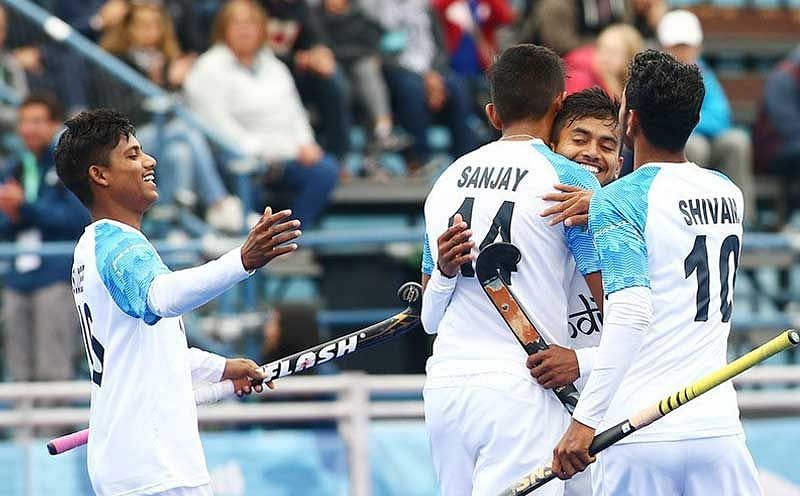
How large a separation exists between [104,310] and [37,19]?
6483 mm

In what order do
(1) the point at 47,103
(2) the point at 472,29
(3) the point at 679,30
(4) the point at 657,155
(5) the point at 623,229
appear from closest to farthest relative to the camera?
(5) the point at 623,229, (4) the point at 657,155, (3) the point at 679,30, (1) the point at 47,103, (2) the point at 472,29

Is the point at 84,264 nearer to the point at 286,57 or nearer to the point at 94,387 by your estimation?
the point at 94,387

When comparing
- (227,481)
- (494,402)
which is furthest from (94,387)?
(227,481)

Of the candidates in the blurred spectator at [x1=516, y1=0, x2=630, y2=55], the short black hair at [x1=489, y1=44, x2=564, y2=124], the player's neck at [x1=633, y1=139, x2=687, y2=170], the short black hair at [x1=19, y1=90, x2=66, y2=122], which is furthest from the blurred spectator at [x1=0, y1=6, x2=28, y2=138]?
the player's neck at [x1=633, y1=139, x2=687, y2=170]

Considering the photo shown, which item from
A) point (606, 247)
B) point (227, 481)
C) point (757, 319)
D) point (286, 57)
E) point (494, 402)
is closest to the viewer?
point (606, 247)

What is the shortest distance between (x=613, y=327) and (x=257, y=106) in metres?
7.05

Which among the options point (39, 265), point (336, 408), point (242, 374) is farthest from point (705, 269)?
point (39, 265)

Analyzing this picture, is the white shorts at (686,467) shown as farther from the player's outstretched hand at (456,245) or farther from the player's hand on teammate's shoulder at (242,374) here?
the player's hand on teammate's shoulder at (242,374)

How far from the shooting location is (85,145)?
582 centimetres

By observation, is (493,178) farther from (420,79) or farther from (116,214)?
(420,79)

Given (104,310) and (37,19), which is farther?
(37,19)

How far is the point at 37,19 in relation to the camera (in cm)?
1173

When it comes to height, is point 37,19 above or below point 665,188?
above

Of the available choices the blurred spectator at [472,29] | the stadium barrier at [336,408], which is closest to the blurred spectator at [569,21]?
the blurred spectator at [472,29]
